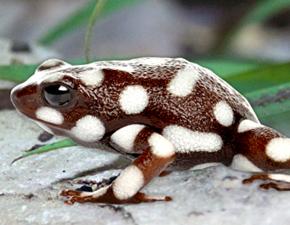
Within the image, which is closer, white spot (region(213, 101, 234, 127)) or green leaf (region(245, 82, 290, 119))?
white spot (region(213, 101, 234, 127))

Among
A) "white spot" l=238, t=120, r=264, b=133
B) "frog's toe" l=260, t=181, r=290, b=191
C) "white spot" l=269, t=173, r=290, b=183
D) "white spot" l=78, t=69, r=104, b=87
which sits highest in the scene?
"white spot" l=78, t=69, r=104, b=87

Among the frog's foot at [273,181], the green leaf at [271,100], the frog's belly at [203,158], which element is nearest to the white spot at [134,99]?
the frog's belly at [203,158]

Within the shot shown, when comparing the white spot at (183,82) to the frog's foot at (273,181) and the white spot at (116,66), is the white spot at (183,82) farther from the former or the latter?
the frog's foot at (273,181)

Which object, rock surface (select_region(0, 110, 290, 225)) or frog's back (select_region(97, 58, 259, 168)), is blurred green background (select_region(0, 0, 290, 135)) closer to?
rock surface (select_region(0, 110, 290, 225))

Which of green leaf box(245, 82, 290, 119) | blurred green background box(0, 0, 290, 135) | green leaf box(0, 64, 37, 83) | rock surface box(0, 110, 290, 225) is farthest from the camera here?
blurred green background box(0, 0, 290, 135)

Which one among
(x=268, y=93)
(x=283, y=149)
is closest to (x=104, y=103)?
(x=283, y=149)

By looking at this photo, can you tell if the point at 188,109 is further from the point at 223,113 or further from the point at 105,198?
the point at 105,198

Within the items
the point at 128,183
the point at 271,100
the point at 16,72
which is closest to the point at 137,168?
the point at 128,183

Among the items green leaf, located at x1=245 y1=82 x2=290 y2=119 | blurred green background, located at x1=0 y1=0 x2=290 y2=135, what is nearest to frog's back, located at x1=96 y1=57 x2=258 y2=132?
green leaf, located at x1=245 y1=82 x2=290 y2=119

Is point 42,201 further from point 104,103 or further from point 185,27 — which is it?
point 185,27
